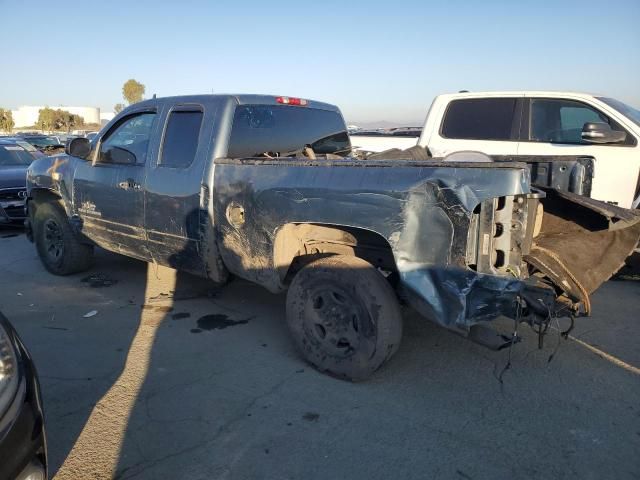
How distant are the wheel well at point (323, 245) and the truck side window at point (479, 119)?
11.9 feet

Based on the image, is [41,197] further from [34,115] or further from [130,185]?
[34,115]

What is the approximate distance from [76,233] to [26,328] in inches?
61.3

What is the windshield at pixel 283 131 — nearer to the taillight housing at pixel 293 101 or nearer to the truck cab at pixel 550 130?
the taillight housing at pixel 293 101

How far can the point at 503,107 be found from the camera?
6.44 meters

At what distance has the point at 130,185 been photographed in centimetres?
486

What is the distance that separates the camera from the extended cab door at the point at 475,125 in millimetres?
6344

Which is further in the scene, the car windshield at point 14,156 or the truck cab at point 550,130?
the car windshield at point 14,156

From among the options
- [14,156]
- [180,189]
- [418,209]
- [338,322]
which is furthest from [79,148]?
[14,156]

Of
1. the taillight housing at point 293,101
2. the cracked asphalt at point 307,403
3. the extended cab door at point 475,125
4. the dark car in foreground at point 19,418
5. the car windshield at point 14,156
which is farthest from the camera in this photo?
the car windshield at point 14,156

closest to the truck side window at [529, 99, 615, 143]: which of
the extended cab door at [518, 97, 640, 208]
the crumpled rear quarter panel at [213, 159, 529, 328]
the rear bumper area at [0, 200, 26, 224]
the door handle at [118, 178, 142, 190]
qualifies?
the extended cab door at [518, 97, 640, 208]

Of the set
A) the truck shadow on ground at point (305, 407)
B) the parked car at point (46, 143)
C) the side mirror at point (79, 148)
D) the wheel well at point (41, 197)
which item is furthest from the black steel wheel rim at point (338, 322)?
the parked car at point (46, 143)

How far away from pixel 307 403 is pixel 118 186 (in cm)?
300

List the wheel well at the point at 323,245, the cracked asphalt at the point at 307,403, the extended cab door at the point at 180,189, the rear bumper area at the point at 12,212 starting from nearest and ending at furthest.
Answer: the cracked asphalt at the point at 307,403, the wheel well at the point at 323,245, the extended cab door at the point at 180,189, the rear bumper area at the point at 12,212

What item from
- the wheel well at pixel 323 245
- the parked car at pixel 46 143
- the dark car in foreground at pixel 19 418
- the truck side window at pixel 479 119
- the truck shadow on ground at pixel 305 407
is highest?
the truck side window at pixel 479 119
